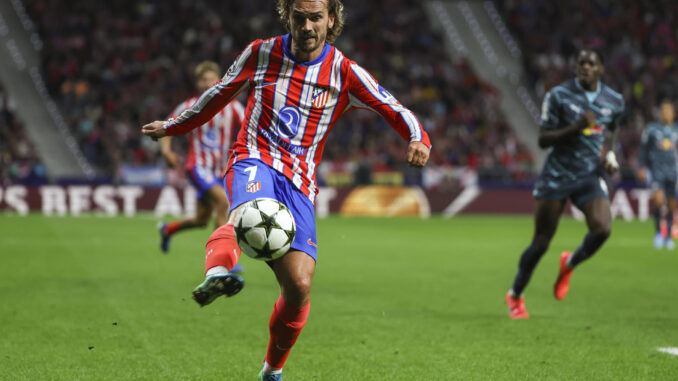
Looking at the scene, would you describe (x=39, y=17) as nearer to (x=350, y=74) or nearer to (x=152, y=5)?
(x=152, y=5)

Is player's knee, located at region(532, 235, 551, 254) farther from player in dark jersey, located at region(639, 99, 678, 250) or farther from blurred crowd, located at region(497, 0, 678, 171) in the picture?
blurred crowd, located at region(497, 0, 678, 171)

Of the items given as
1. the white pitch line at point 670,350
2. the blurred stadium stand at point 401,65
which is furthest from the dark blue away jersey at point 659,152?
the white pitch line at point 670,350

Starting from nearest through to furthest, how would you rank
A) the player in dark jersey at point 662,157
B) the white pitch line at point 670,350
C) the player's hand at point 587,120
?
the white pitch line at point 670,350 < the player's hand at point 587,120 < the player in dark jersey at point 662,157

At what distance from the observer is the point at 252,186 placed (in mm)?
4012

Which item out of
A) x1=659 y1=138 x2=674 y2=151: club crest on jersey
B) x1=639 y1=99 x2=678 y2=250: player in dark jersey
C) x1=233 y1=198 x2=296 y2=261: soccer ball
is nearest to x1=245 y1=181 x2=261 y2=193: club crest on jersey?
x1=233 y1=198 x2=296 y2=261: soccer ball

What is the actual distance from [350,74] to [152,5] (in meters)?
28.5

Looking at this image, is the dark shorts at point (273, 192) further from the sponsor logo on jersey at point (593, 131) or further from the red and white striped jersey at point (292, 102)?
the sponsor logo on jersey at point (593, 131)

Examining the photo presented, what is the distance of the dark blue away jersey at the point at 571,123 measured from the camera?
692cm

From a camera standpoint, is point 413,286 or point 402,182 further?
point 402,182

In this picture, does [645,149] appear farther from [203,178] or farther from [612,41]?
[612,41]

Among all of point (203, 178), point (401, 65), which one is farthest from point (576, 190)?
point (401, 65)

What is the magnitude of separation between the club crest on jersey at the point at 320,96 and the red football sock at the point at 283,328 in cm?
104

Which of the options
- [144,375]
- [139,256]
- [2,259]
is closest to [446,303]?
[144,375]

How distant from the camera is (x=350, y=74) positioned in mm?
4336
